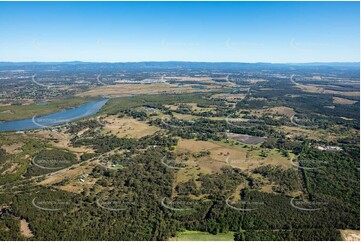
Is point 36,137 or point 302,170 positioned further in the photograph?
point 36,137

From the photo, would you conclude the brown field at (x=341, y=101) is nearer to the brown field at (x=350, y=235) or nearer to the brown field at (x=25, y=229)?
the brown field at (x=350, y=235)

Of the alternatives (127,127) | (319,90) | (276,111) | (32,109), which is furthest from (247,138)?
(319,90)

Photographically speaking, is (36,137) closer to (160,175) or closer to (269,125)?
(160,175)

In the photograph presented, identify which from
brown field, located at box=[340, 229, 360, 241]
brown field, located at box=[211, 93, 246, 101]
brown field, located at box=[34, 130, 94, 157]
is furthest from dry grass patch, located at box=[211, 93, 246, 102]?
brown field, located at box=[340, 229, 360, 241]

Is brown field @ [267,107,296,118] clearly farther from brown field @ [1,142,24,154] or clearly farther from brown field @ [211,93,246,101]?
brown field @ [1,142,24,154]

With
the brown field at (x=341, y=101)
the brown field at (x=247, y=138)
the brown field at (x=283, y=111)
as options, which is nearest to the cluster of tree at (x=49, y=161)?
the brown field at (x=247, y=138)

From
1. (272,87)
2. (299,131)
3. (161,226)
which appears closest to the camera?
(161,226)

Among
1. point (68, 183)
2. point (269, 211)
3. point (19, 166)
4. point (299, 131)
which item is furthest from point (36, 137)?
point (299, 131)
